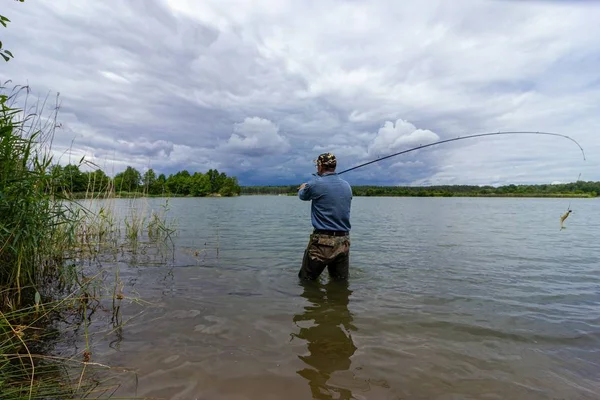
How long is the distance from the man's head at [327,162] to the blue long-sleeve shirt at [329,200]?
19 cm

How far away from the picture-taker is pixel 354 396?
3.58 m

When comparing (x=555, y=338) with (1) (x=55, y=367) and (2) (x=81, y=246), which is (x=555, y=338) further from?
(2) (x=81, y=246)

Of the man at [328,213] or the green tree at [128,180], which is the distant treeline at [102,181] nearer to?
the green tree at [128,180]

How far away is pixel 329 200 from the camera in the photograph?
23.2 ft

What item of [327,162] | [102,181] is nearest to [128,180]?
[102,181]

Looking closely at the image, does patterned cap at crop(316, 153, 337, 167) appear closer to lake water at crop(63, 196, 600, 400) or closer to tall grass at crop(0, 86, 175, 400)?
lake water at crop(63, 196, 600, 400)

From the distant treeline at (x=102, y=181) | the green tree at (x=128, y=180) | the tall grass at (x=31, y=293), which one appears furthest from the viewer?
the green tree at (x=128, y=180)

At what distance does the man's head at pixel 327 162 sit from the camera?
728cm

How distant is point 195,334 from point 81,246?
795 cm

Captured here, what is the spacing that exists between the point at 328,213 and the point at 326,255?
0.93 metres

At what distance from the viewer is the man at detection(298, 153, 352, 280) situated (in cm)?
708

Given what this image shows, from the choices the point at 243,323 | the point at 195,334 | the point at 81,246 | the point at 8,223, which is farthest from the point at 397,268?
the point at 81,246

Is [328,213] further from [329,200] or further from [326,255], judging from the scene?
[326,255]

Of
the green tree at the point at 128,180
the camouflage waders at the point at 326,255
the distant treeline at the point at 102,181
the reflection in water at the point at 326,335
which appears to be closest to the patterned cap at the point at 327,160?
the camouflage waders at the point at 326,255
